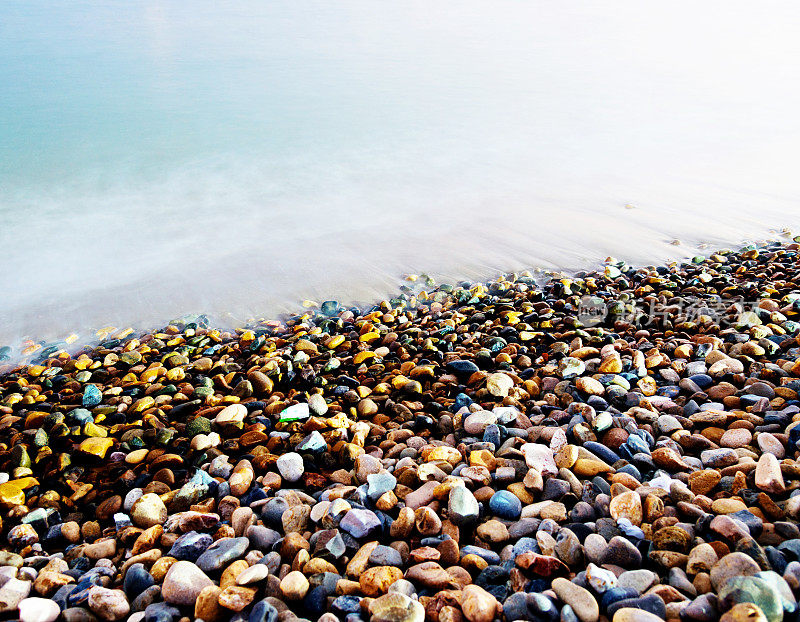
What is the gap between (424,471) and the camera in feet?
5.59

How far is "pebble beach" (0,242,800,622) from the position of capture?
4.21 ft

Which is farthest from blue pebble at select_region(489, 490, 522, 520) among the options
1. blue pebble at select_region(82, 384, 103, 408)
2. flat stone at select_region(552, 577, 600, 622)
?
blue pebble at select_region(82, 384, 103, 408)

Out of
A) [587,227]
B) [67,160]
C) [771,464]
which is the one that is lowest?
[67,160]

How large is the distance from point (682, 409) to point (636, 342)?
668mm

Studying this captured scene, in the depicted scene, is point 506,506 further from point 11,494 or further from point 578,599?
point 11,494

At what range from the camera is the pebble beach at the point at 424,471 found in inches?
50.5

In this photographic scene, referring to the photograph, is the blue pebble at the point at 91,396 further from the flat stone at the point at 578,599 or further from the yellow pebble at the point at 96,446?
the flat stone at the point at 578,599

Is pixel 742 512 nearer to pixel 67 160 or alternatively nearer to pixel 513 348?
pixel 513 348

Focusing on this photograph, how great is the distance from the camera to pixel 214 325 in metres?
3.45

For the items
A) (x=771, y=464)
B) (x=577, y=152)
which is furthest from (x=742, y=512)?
(x=577, y=152)

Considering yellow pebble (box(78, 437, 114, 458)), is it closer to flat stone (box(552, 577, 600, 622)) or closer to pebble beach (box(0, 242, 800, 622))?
pebble beach (box(0, 242, 800, 622))

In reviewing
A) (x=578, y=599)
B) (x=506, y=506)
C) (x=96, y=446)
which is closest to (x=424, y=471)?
(x=506, y=506)

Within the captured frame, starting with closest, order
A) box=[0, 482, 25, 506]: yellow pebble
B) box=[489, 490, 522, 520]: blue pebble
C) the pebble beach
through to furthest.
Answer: the pebble beach → box=[489, 490, 522, 520]: blue pebble → box=[0, 482, 25, 506]: yellow pebble

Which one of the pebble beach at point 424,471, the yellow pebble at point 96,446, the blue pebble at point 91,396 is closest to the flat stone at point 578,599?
the pebble beach at point 424,471
